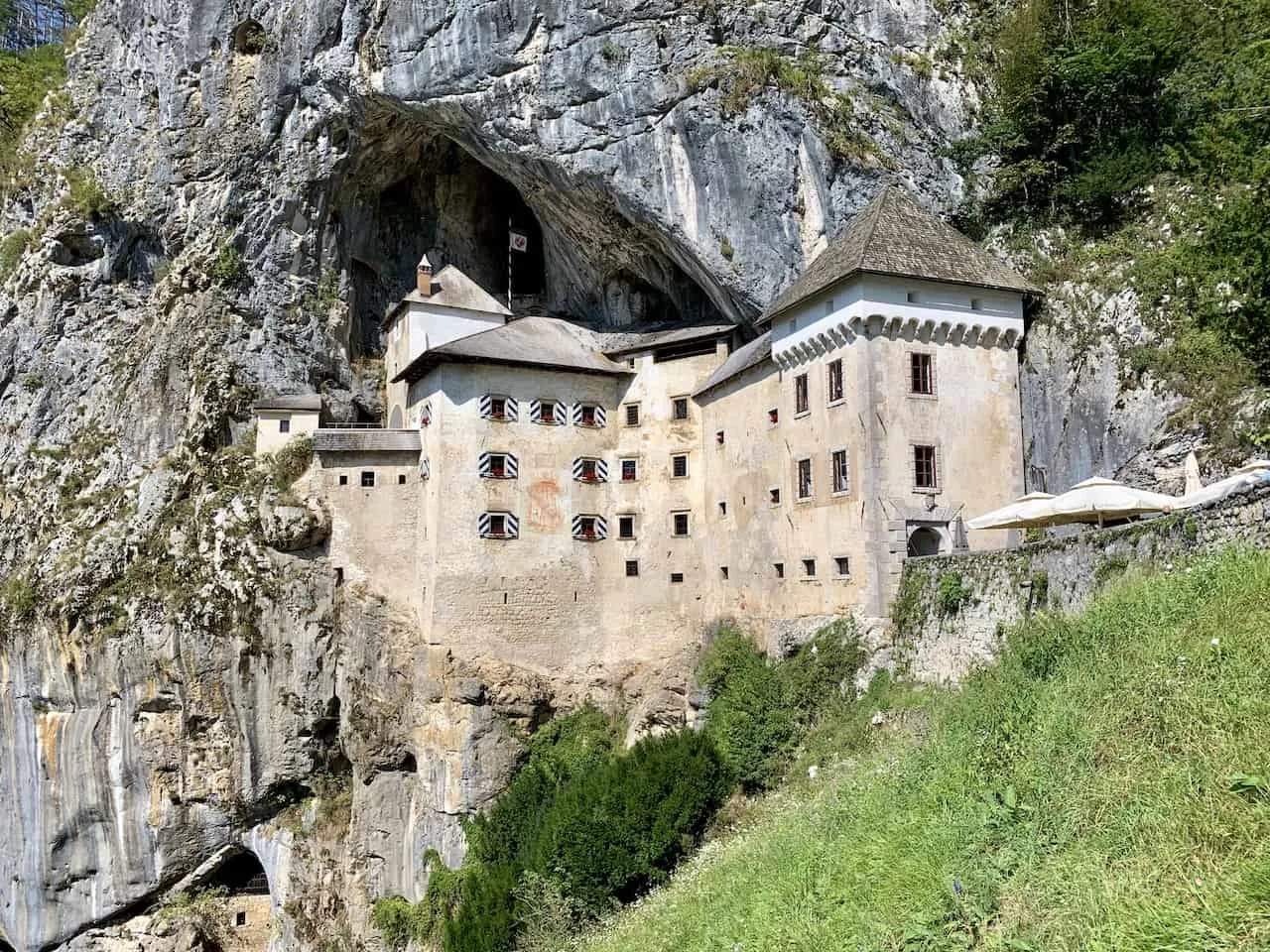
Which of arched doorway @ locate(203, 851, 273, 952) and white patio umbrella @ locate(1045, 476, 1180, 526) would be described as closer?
white patio umbrella @ locate(1045, 476, 1180, 526)

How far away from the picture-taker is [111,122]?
3975 centimetres

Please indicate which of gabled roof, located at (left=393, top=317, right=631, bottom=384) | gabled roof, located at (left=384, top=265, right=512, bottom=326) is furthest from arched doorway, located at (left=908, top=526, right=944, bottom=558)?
gabled roof, located at (left=384, top=265, right=512, bottom=326)

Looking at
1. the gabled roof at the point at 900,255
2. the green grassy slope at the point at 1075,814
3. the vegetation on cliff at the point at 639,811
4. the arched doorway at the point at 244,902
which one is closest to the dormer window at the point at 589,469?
the gabled roof at the point at 900,255

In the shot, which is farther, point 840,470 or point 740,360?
point 740,360

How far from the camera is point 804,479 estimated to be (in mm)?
25703

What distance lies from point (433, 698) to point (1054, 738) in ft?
76.2

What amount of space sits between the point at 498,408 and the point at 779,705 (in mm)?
13136

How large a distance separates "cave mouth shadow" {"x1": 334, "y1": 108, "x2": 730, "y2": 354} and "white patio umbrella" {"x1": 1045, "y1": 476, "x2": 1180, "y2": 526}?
1580cm

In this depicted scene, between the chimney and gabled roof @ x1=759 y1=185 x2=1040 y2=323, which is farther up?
the chimney

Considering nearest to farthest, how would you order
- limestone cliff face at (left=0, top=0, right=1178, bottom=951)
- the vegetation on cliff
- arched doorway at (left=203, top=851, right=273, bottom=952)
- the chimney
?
the vegetation on cliff < limestone cliff face at (left=0, top=0, right=1178, bottom=951) < arched doorway at (left=203, top=851, right=273, bottom=952) < the chimney

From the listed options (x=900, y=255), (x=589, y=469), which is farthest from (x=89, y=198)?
(x=900, y=255)

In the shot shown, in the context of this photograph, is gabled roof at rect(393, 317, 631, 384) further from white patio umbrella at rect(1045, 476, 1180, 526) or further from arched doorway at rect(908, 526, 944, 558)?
white patio umbrella at rect(1045, 476, 1180, 526)

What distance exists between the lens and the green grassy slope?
6.49 m

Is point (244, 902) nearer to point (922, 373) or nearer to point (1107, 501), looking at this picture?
point (922, 373)
